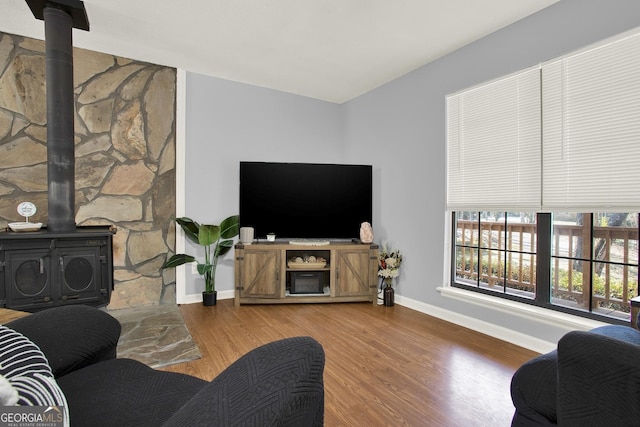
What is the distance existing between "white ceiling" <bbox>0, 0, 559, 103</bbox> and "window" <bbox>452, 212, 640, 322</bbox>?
162 centimetres

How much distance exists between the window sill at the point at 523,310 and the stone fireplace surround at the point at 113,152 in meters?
2.99

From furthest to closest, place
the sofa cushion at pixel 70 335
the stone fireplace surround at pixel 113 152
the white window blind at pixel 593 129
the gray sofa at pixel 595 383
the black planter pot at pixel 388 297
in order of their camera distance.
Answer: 1. the black planter pot at pixel 388 297
2. the stone fireplace surround at pixel 113 152
3. the white window blind at pixel 593 129
4. the sofa cushion at pixel 70 335
5. the gray sofa at pixel 595 383

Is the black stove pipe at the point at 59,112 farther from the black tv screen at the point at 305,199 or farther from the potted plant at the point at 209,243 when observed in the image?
the black tv screen at the point at 305,199

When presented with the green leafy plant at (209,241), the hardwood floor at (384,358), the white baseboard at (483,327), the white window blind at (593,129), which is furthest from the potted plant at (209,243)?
the white window blind at (593,129)

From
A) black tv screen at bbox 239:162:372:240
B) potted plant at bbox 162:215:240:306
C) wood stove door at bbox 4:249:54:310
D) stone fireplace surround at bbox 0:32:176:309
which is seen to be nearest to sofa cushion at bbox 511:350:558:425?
black tv screen at bbox 239:162:372:240

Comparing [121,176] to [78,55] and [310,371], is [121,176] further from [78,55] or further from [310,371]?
[310,371]

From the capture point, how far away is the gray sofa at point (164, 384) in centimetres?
69

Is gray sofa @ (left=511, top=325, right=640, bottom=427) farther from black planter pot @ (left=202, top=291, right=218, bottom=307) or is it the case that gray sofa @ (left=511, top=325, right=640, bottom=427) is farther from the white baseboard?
black planter pot @ (left=202, top=291, right=218, bottom=307)

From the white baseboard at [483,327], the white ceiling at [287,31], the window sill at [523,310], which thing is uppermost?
the white ceiling at [287,31]

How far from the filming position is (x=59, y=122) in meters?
2.81

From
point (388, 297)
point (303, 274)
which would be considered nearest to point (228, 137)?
point (303, 274)

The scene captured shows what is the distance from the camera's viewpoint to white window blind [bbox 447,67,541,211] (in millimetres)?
2650

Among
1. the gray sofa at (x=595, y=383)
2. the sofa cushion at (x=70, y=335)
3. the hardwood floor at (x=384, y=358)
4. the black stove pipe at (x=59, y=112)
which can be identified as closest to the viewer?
the gray sofa at (x=595, y=383)

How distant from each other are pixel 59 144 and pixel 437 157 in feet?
10.9
